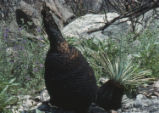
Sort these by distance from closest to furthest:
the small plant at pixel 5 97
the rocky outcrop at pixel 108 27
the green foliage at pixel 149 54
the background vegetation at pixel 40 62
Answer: the small plant at pixel 5 97 < the background vegetation at pixel 40 62 < the green foliage at pixel 149 54 < the rocky outcrop at pixel 108 27

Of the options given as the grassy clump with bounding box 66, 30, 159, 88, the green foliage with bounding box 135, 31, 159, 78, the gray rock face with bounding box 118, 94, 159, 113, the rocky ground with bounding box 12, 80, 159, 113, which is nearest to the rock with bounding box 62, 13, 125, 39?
the grassy clump with bounding box 66, 30, 159, 88

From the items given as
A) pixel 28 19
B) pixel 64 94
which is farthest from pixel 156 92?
pixel 28 19

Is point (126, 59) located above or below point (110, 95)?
above

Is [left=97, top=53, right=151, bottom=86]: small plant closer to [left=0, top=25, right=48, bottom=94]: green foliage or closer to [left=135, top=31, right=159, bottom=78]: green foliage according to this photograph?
[left=135, top=31, right=159, bottom=78]: green foliage

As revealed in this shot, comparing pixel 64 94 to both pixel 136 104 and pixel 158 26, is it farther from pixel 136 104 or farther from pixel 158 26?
pixel 158 26

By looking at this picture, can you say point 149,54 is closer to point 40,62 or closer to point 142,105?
point 142,105

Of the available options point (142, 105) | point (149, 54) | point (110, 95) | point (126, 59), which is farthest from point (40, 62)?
point (142, 105)

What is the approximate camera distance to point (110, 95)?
151 inches

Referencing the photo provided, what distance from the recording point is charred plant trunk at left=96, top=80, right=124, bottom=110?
385 centimetres

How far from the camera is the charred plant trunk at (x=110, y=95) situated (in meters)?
3.85

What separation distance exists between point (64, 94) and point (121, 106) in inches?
35.1

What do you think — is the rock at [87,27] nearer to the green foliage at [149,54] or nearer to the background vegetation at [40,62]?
the background vegetation at [40,62]

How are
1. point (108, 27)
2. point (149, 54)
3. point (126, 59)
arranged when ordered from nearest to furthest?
1. point (126, 59)
2. point (149, 54)
3. point (108, 27)

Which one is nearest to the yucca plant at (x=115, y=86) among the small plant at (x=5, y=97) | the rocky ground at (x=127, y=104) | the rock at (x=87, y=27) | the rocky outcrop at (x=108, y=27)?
the rocky ground at (x=127, y=104)
